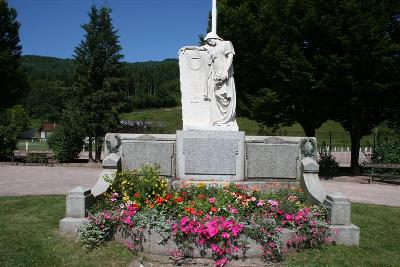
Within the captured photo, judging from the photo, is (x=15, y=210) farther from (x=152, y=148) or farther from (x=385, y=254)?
(x=385, y=254)

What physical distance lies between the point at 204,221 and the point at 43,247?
2811 mm

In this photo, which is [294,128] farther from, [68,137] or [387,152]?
[68,137]

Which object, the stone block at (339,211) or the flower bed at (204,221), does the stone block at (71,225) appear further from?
the stone block at (339,211)

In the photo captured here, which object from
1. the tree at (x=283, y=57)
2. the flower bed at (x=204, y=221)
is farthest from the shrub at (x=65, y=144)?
the flower bed at (x=204, y=221)

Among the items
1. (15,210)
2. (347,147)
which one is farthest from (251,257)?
(347,147)

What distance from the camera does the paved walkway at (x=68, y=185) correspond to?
549 inches

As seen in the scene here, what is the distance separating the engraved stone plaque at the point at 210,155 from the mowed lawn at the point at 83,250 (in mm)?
3115

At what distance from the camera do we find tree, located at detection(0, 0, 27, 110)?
1205 inches

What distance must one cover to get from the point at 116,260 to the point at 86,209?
1567 millimetres

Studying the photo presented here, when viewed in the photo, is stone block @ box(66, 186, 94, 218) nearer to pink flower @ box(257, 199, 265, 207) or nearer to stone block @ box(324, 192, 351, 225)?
pink flower @ box(257, 199, 265, 207)

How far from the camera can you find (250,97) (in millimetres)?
20109

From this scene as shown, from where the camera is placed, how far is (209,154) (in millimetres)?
9852

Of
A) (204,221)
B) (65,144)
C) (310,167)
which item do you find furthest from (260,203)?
(65,144)

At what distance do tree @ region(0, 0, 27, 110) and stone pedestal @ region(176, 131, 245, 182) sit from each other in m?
24.3
